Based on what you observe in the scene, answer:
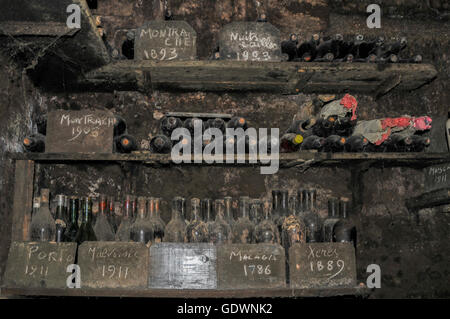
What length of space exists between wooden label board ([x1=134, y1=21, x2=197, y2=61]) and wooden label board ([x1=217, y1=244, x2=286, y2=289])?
2.80ft

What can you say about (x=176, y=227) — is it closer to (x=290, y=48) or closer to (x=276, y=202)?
(x=276, y=202)

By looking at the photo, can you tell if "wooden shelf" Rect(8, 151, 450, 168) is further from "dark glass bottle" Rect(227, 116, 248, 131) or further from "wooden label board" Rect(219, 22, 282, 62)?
"wooden label board" Rect(219, 22, 282, 62)

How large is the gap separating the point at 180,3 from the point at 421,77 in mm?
1296

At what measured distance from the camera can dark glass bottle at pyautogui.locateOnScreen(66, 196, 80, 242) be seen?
1.94m

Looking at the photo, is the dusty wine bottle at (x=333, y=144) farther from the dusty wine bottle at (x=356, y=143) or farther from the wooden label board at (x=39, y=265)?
the wooden label board at (x=39, y=265)

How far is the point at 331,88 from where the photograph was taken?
7.25ft

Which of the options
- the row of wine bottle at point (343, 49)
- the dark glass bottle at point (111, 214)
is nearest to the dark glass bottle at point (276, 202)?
the row of wine bottle at point (343, 49)

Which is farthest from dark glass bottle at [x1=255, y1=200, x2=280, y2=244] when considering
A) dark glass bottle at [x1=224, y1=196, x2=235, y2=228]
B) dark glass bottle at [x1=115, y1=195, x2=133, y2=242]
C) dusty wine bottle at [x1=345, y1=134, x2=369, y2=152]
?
dark glass bottle at [x1=115, y1=195, x2=133, y2=242]

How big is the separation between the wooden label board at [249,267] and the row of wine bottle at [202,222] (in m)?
0.18

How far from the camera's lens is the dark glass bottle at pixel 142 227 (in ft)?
6.32

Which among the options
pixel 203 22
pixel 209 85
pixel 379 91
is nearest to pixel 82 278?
pixel 209 85

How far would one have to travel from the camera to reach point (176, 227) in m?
1.99

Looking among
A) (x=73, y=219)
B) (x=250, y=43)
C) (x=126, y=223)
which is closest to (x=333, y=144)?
(x=250, y=43)

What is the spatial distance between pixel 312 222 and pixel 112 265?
2.89 feet
